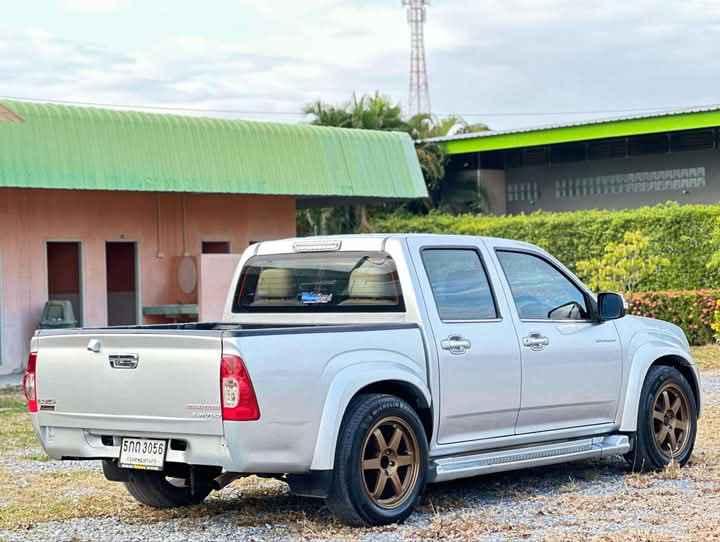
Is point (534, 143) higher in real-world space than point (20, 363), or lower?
higher

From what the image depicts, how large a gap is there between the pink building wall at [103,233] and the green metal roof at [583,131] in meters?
11.7

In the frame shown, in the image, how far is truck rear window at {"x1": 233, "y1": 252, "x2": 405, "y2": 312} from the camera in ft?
30.3

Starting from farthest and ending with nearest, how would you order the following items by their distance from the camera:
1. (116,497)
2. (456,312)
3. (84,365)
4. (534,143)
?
(534,143)
(116,497)
(456,312)
(84,365)

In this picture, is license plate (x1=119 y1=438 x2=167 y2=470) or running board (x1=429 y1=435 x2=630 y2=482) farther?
running board (x1=429 y1=435 x2=630 y2=482)

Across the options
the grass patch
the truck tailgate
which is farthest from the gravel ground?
the grass patch

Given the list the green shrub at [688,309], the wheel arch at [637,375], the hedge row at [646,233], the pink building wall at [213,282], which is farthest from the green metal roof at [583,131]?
the wheel arch at [637,375]

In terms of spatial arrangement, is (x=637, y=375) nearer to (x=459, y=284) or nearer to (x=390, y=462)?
(x=459, y=284)

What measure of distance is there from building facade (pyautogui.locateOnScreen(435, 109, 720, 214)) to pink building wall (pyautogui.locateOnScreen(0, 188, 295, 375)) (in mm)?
12105

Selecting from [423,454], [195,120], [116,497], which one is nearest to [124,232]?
[195,120]

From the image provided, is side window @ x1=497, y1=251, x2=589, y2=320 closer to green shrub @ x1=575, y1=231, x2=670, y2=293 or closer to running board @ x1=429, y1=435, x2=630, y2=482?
running board @ x1=429, y1=435, x2=630, y2=482

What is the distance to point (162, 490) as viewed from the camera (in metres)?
9.23

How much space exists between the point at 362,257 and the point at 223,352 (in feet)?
6.19

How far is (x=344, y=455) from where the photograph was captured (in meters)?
8.16

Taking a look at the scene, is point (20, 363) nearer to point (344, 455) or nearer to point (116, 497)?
point (116, 497)
